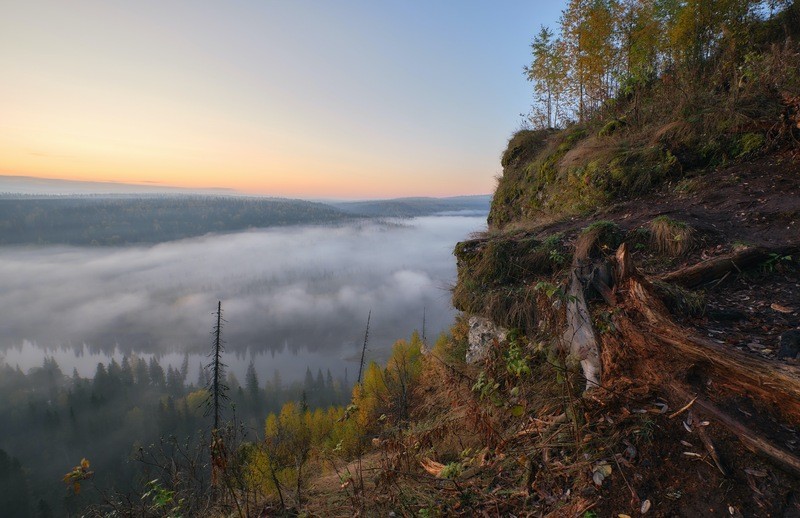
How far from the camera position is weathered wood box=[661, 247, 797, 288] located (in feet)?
14.6

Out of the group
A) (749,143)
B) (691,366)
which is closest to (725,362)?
(691,366)

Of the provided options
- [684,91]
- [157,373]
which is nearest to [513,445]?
[684,91]

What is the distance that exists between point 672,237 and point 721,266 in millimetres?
1330

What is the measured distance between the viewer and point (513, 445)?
3.56 m

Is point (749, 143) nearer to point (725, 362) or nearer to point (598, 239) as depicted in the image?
point (598, 239)

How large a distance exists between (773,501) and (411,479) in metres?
2.91

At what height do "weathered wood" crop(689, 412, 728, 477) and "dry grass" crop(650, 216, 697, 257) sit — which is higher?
"dry grass" crop(650, 216, 697, 257)

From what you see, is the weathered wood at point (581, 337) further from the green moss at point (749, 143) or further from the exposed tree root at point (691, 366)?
the green moss at point (749, 143)

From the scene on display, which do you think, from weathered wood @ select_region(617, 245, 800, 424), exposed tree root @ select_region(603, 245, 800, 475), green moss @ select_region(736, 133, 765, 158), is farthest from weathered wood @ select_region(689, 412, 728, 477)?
green moss @ select_region(736, 133, 765, 158)

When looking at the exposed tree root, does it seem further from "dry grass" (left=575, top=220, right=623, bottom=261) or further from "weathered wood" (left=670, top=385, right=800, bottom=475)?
"dry grass" (left=575, top=220, right=623, bottom=261)

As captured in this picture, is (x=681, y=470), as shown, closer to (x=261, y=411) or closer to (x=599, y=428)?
(x=599, y=428)

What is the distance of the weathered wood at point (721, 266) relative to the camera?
4.46m

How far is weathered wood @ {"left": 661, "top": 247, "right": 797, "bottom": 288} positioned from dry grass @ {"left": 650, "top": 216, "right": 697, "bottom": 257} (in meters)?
0.93

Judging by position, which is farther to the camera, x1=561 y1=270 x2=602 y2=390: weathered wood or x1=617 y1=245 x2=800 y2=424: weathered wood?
x1=561 y1=270 x2=602 y2=390: weathered wood
